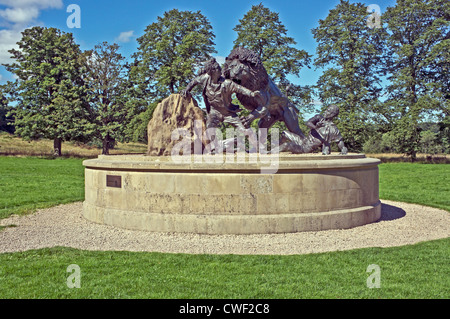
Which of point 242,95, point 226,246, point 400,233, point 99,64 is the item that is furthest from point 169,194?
point 99,64

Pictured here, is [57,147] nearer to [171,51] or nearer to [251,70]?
[171,51]

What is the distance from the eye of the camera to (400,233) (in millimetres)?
8625

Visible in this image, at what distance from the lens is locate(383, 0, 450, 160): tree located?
34156 millimetres

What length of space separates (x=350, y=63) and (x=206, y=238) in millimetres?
30704

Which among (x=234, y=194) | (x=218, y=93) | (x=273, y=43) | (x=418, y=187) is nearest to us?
(x=234, y=194)

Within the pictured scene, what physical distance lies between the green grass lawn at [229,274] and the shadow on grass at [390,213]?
257 cm

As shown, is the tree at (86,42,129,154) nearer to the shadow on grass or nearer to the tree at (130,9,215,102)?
the tree at (130,9,215,102)

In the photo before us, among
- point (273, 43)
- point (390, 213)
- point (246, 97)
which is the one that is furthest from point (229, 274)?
point (273, 43)

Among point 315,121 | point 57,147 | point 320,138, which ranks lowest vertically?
point 57,147

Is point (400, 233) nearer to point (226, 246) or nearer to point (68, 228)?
point (226, 246)

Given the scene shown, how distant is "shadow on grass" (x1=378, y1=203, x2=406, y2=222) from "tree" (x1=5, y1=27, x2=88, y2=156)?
28.7 meters

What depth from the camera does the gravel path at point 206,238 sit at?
720 centimetres

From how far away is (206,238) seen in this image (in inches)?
310

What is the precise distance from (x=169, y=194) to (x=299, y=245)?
2.94m
